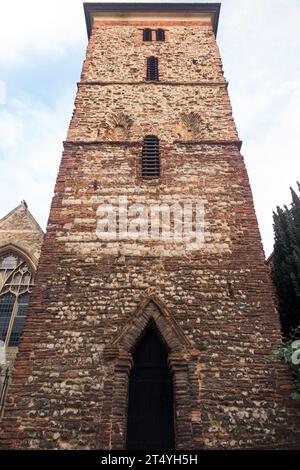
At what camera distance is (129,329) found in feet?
23.4

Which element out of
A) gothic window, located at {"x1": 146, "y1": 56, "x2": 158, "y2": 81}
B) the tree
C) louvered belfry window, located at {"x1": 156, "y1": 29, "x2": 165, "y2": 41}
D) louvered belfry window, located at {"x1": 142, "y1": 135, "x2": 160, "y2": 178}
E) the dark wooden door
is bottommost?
the dark wooden door

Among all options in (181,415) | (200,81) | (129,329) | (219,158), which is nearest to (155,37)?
(200,81)

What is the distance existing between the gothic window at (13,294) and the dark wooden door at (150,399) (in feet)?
12.6

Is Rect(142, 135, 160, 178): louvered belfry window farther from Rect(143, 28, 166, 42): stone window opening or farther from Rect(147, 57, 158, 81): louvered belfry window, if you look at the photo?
Rect(143, 28, 166, 42): stone window opening

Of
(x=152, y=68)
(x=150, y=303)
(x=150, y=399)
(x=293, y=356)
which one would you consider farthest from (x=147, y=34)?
(x=150, y=399)

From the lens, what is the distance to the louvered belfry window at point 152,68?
13227 millimetres

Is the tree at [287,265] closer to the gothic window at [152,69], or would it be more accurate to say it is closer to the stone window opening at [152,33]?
the gothic window at [152,69]

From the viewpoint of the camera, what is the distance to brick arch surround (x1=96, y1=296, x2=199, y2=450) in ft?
20.0

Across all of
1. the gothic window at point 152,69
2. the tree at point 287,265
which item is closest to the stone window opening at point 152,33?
the gothic window at point 152,69

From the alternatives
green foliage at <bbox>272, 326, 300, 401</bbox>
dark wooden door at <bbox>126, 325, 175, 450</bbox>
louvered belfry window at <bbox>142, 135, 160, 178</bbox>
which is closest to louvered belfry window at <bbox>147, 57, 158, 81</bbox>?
louvered belfry window at <bbox>142, 135, 160, 178</bbox>

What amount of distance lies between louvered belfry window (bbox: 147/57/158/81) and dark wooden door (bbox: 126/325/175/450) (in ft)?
30.6
